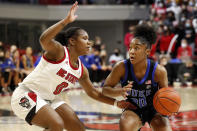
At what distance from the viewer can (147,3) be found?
19.6 metres

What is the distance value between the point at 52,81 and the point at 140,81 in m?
1.04

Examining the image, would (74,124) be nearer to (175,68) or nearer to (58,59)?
(58,59)

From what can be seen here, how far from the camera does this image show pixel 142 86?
452 cm

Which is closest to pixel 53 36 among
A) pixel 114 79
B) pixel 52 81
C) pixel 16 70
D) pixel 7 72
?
pixel 52 81

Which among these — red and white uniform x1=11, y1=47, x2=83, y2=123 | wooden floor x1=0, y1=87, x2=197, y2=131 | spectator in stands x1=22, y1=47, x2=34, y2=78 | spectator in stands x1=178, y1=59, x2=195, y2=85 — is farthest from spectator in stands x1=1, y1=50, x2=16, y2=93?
red and white uniform x1=11, y1=47, x2=83, y2=123

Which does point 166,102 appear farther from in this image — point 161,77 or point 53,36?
point 53,36

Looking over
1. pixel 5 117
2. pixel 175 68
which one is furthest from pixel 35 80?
pixel 175 68

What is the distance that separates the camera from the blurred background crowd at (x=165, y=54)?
1296 centimetres

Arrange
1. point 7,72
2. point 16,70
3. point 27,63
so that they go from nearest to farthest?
point 7,72
point 16,70
point 27,63

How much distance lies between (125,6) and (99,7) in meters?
1.36

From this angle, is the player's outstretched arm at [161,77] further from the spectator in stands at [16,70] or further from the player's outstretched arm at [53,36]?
the spectator in stands at [16,70]

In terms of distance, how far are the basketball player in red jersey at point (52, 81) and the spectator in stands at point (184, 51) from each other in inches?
407

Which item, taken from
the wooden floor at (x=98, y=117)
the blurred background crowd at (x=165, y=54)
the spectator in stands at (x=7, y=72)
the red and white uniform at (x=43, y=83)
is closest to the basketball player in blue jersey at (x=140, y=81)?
Answer: the red and white uniform at (x=43, y=83)

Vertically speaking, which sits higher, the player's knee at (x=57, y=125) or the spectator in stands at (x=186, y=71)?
the player's knee at (x=57, y=125)
